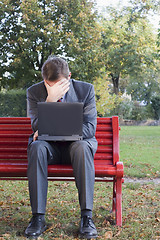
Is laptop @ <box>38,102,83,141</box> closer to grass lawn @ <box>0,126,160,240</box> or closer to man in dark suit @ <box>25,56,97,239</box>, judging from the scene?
man in dark suit @ <box>25,56,97,239</box>

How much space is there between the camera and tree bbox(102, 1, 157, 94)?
30.8m

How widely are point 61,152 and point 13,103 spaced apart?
2085cm

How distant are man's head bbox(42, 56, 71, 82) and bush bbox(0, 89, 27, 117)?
803 inches


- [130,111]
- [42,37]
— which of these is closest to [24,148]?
[42,37]

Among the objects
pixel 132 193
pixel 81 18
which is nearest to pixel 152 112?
pixel 81 18

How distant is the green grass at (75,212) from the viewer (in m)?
3.49

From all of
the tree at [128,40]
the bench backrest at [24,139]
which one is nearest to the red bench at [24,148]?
the bench backrest at [24,139]

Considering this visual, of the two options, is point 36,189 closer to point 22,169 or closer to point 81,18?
point 22,169

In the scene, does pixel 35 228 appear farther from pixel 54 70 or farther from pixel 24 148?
pixel 54 70

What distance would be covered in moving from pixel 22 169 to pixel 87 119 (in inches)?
32.1

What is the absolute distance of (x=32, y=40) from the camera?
18.2 metres

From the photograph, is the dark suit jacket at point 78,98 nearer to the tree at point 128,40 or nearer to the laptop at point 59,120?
the laptop at point 59,120

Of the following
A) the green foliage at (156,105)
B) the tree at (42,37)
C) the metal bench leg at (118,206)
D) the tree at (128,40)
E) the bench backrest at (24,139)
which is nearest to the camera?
the metal bench leg at (118,206)

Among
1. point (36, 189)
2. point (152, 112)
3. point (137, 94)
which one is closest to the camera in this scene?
point (36, 189)
